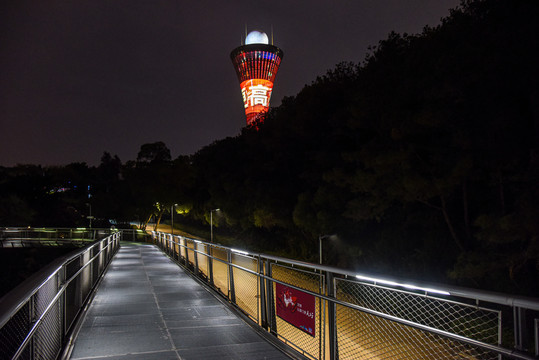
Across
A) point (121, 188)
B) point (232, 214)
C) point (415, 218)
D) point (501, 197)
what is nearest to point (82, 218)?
point (121, 188)

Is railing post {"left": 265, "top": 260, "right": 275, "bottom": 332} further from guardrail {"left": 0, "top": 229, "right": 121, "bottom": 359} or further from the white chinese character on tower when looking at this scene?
the white chinese character on tower

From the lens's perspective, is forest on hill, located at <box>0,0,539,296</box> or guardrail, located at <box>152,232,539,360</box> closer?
guardrail, located at <box>152,232,539,360</box>

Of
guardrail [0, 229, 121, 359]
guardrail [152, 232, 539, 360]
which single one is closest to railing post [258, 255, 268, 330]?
guardrail [152, 232, 539, 360]

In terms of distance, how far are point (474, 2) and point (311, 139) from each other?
17.0 m

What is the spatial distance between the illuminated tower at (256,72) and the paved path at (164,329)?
86531 millimetres

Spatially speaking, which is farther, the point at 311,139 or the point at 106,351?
the point at 311,139

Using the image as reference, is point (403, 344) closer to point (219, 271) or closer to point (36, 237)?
point (219, 271)

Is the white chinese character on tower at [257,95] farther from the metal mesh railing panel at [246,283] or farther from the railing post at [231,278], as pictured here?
the railing post at [231,278]

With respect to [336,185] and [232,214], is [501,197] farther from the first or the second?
[232,214]

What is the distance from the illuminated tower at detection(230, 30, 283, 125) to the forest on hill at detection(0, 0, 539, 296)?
52.3 meters

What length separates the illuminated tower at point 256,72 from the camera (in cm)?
9444

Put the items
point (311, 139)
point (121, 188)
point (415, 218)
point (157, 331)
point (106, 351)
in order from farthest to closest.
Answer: point (121, 188) < point (311, 139) < point (415, 218) < point (157, 331) < point (106, 351)

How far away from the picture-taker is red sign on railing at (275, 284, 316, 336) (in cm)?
504

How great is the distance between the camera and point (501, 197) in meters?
20.0
